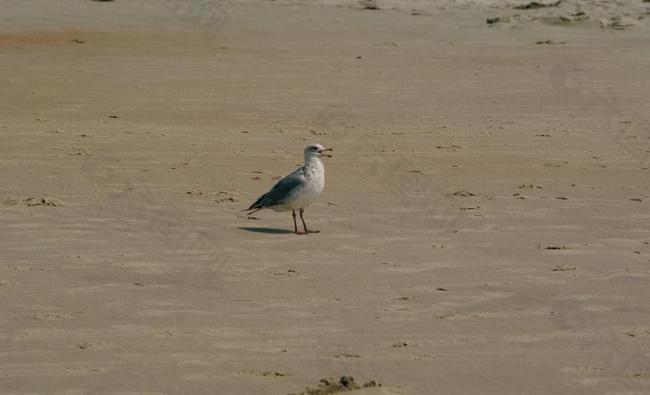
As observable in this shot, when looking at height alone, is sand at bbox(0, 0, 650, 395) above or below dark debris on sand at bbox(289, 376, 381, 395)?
below

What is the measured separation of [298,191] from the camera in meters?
11.0

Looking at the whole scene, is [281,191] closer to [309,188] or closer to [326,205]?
[309,188]

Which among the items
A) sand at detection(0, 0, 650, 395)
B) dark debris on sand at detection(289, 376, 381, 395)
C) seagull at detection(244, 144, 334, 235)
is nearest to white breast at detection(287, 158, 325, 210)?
seagull at detection(244, 144, 334, 235)

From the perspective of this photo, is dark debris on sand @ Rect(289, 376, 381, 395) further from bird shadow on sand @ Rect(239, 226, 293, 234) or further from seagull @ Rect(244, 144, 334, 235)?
bird shadow on sand @ Rect(239, 226, 293, 234)

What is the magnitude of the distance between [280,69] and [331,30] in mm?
3493

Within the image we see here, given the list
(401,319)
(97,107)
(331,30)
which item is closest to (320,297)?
(401,319)

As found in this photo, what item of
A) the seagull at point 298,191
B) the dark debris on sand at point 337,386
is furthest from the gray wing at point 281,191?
the dark debris on sand at point 337,386

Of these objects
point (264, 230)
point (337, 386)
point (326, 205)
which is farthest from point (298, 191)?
point (337, 386)

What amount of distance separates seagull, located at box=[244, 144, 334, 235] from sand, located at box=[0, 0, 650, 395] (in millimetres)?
261

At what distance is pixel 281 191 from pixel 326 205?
1278 mm

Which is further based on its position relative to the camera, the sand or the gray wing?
the gray wing

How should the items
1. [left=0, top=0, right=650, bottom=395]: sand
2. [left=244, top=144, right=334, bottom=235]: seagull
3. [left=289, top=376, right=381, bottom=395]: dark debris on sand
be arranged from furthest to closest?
1. [left=244, top=144, right=334, bottom=235]: seagull
2. [left=0, top=0, right=650, bottom=395]: sand
3. [left=289, top=376, right=381, bottom=395]: dark debris on sand

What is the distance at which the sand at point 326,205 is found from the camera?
8.04 metres

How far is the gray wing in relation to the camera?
11039 millimetres
